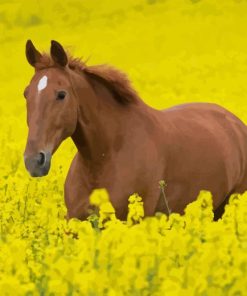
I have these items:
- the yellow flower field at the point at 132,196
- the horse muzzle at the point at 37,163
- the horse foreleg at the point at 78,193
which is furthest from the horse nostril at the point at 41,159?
the horse foreleg at the point at 78,193

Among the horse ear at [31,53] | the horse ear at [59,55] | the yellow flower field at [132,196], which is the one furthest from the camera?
the horse ear at [31,53]

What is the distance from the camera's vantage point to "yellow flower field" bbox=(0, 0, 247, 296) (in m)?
5.61

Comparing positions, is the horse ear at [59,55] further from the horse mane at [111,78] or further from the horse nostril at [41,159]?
the horse nostril at [41,159]

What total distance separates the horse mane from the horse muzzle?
36.9 inches

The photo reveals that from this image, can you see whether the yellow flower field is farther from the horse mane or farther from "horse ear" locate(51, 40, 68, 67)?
"horse ear" locate(51, 40, 68, 67)

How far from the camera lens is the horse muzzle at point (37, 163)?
8172 mm

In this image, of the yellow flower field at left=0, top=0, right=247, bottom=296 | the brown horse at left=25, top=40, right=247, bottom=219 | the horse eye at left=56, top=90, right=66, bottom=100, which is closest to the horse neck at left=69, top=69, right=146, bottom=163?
the brown horse at left=25, top=40, right=247, bottom=219

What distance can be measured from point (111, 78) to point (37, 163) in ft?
3.71

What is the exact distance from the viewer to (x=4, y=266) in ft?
19.6

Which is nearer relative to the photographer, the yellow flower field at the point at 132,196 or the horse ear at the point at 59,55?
the yellow flower field at the point at 132,196

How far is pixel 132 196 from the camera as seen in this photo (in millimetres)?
6988

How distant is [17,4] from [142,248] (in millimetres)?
30319

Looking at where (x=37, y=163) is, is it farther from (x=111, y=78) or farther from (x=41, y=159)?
(x=111, y=78)

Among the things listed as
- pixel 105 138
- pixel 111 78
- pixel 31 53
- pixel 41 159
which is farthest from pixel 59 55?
pixel 41 159
